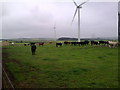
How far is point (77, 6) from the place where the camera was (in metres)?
48.3

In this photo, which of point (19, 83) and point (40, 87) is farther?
point (19, 83)

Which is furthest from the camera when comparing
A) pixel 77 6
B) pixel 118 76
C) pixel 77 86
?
pixel 77 6

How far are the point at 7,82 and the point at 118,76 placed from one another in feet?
19.9

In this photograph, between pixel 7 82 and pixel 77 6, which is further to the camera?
pixel 77 6

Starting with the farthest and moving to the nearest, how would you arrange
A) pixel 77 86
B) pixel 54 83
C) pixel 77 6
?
pixel 77 6, pixel 54 83, pixel 77 86

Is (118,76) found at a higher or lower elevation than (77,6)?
lower

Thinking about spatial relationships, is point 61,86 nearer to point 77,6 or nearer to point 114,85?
point 114,85

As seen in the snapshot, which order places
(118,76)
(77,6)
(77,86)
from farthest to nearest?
(77,6)
(118,76)
(77,86)

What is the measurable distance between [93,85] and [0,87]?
14.2 ft

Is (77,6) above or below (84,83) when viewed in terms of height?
above

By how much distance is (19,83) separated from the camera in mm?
9188

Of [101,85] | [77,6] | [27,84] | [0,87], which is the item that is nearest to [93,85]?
[101,85]

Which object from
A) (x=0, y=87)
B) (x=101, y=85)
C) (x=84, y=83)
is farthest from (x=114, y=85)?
(x=0, y=87)

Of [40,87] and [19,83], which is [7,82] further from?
[40,87]
